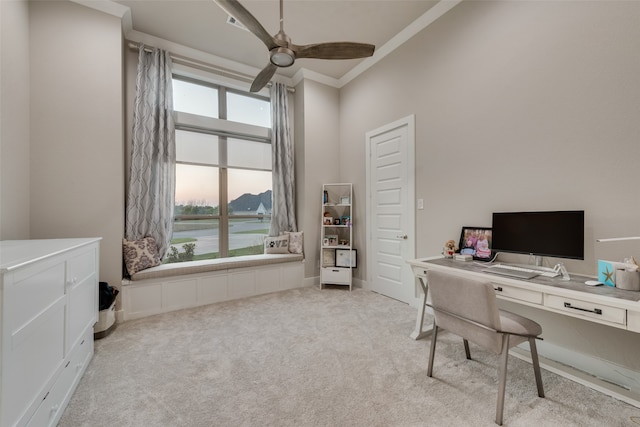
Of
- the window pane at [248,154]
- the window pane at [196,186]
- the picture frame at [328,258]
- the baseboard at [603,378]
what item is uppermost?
the window pane at [248,154]

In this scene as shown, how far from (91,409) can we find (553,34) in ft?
13.6

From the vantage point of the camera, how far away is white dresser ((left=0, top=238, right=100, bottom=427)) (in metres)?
1.03

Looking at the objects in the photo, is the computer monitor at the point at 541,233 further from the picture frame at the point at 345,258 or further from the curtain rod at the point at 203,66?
the curtain rod at the point at 203,66

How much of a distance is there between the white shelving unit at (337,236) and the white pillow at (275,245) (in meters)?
Answer: 0.60

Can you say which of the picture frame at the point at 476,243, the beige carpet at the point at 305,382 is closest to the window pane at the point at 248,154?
the beige carpet at the point at 305,382

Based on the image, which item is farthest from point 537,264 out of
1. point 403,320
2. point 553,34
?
point 553,34

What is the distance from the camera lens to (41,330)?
1293mm

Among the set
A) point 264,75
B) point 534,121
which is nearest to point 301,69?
point 264,75

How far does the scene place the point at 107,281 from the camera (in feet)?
9.07

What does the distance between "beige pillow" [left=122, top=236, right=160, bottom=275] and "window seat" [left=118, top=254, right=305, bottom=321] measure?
0.23ft

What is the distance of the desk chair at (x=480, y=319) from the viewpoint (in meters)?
1.43

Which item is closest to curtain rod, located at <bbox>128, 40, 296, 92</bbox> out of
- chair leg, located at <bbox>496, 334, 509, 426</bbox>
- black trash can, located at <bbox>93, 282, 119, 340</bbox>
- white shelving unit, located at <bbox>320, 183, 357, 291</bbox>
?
white shelving unit, located at <bbox>320, 183, 357, 291</bbox>

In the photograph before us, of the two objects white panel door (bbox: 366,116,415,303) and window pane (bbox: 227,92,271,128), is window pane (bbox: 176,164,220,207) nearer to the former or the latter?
window pane (bbox: 227,92,271,128)

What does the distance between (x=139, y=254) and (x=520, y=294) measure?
3.64 meters
